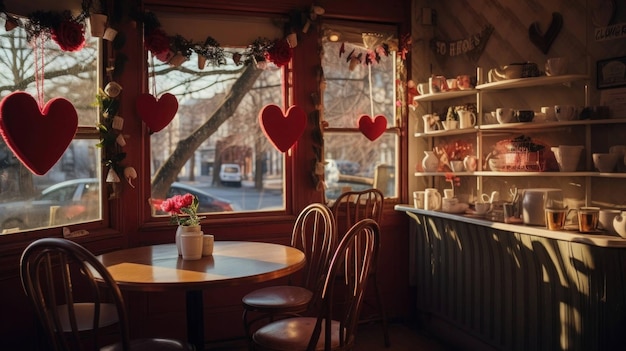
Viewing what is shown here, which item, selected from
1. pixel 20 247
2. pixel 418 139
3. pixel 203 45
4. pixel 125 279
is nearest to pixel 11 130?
pixel 20 247

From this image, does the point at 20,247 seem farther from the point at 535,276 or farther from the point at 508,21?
the point at 508,21

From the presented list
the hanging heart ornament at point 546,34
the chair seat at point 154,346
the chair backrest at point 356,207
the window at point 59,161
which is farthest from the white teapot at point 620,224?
the window at point 59,161

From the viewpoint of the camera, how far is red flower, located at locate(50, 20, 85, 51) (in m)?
2.71

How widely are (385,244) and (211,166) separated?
1358mm

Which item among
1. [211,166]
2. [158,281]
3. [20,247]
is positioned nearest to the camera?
[158,281]

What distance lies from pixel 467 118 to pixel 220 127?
159 cm

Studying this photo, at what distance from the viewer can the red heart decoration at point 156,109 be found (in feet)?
10.2

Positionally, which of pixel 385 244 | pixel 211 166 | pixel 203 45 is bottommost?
pixel 385 244

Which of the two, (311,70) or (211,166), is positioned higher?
(311,70)

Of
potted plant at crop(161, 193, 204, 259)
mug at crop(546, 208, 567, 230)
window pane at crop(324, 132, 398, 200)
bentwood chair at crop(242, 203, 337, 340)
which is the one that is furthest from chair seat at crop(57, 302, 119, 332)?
mug at crop(546, 208, 567, 230)

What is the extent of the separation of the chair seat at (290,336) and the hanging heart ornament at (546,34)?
1.93 meters

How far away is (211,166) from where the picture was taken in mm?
3467

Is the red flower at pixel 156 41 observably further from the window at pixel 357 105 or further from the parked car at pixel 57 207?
the window at pixel 357 105

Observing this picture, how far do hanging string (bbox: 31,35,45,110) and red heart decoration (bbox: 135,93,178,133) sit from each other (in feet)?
1.71
